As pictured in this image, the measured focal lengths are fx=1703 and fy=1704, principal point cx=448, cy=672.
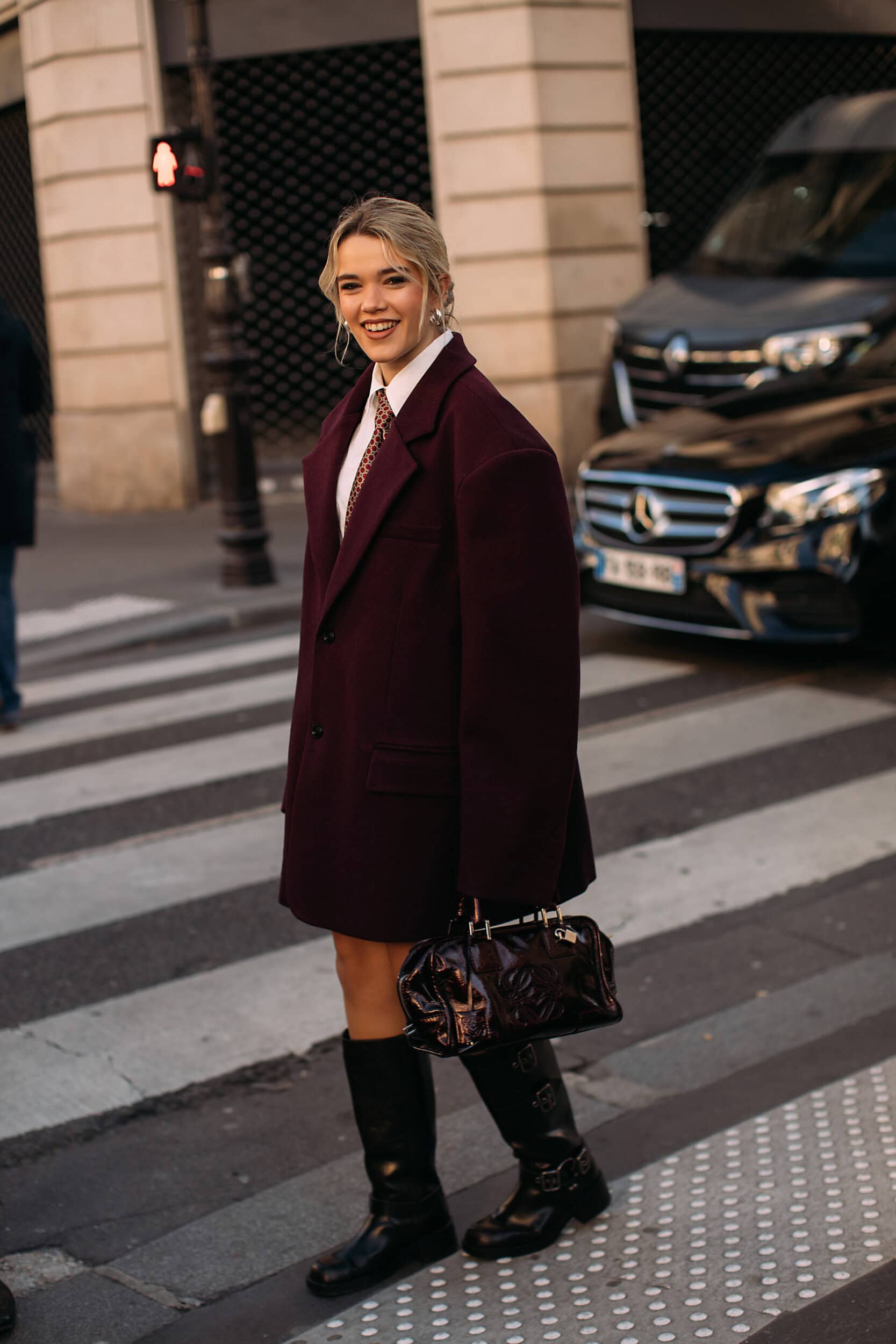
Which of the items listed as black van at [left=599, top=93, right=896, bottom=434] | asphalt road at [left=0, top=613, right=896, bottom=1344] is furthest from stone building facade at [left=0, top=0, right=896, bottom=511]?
asphalt road at [left=0, top=613, right=896, bottom=1344]

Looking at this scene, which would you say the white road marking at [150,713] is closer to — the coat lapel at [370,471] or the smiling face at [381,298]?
the coat lapel at [370,471]

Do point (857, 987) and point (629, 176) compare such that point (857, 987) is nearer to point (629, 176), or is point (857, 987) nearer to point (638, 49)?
point (629, 176)

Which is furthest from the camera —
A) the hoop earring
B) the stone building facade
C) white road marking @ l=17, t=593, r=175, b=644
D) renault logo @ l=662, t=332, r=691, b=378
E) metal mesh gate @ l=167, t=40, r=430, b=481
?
metal mesh gate @ l=167, t=40, r=430, b=481

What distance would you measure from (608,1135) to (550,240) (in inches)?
462

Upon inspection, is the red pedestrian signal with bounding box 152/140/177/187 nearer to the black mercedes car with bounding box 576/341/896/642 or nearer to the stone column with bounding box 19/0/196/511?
the black mercedes car with bounding box 576/341/896/642

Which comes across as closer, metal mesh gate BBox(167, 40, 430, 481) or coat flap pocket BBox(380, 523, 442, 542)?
coat flap pocket BBox(380, 523, 442, 542)

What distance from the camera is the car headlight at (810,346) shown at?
10109 mm

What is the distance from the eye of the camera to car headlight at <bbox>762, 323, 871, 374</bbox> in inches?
398

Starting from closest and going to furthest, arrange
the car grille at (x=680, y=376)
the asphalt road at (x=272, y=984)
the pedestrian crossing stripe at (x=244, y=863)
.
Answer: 1. the asphalt road at (x=272, y=984)
2. the pedestrian crossing stripe at (x=244, y=863)
3. the car grille at (x=680, y=376)

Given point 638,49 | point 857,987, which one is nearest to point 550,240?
point 638,49

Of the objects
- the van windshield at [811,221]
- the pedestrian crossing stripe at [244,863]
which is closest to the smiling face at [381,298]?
the pedestrian crossing stripe at [244,863]

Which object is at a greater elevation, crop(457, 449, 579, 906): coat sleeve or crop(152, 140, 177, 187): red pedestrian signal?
crop(152, 140, 177, 187): red pedestrian signal

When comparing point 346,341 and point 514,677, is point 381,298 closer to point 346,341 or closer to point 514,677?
point 346,341

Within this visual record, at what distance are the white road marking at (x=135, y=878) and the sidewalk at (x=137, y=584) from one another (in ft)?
12.2
